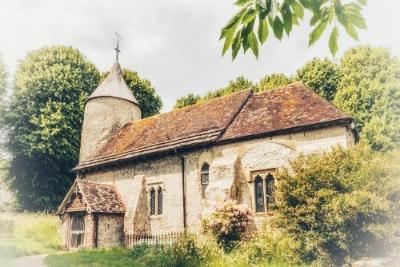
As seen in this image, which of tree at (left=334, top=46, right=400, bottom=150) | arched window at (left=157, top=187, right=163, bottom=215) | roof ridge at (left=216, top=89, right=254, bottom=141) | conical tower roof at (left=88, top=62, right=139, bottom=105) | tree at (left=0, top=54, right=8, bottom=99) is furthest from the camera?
tree at (left=0, top=54, right=8, bottom=99)

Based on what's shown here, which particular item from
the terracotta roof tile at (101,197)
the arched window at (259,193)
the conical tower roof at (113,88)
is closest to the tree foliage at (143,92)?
the conical tower roof at (113,88)

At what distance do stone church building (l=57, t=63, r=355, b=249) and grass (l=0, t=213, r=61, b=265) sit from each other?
108 cm

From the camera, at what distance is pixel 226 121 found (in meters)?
20.0

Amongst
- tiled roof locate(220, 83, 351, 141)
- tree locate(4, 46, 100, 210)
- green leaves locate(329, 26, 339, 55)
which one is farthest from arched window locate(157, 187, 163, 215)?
green leaves locate(329, 26, 339, 55)

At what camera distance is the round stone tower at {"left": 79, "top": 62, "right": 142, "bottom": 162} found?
27.9 m

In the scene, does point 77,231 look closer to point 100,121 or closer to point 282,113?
point 100,121

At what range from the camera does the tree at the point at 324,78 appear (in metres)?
38.7

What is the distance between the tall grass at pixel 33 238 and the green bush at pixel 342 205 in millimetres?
12435

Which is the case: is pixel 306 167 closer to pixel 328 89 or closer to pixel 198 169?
pixel 198 169

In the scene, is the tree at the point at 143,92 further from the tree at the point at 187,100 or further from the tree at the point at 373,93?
the tree at the point at 373,93

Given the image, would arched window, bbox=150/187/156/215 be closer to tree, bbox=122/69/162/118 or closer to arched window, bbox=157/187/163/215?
arched window, bbox=157/187/163/215

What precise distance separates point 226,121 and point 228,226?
7.05 m

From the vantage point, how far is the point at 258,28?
291 cm

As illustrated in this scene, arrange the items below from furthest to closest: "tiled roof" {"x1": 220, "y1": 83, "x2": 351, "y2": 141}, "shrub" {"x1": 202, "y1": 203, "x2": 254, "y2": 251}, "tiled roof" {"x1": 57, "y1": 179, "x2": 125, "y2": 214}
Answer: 1. "tiled roof" {"x1": 57, "y1": 179, "x2": 125, "y2": 214}
2. "tiled roof" {"x1": 220, "y1": 83, "x2": 351, "y2": 141}
3. "shrub" {"x1": 202, "y1": 203, "x2": 254, "y2": 251}
